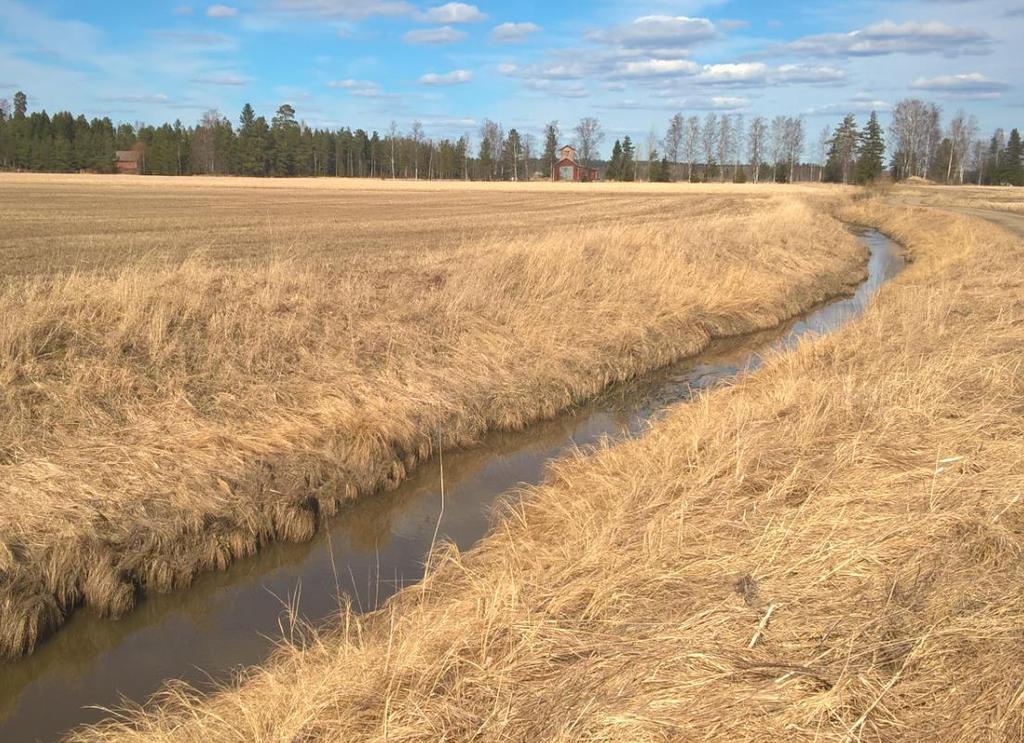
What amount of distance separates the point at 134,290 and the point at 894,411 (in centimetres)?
902

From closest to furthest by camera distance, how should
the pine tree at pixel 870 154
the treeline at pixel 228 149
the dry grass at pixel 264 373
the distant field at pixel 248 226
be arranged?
the dry grass at pixel 264 373
the distant field at pixel 248 226
the pine tree at pixel 870 154
the treeline at pixel 228 149

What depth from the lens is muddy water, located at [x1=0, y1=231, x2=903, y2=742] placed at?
5.16 meters

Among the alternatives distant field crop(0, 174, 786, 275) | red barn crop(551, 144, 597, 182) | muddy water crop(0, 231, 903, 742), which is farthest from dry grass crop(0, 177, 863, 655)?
red barn crop(551, 144, 597, 182)

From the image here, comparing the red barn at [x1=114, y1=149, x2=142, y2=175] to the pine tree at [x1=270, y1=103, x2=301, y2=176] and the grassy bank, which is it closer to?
the pine tree at [x1=270, y1=103, x2=301, y2=176]

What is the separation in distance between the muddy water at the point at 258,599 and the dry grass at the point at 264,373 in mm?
210

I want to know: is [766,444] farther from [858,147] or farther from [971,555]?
[858,147]

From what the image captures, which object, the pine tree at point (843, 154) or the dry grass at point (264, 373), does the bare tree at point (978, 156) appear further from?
the dry grass at point (264, 373)

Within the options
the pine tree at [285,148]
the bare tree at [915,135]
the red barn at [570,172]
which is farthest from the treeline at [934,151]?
the pine tree at [285,148]

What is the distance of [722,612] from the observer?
4.22 m

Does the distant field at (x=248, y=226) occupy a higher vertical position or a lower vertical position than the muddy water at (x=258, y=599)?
higher

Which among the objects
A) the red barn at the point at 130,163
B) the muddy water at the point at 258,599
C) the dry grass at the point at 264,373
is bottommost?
the muddy water at the point at 258,599

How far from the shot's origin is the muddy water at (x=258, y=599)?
5160 millimetres

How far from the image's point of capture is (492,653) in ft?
13.8

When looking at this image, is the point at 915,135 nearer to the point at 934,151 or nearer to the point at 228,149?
the point at 934,151
